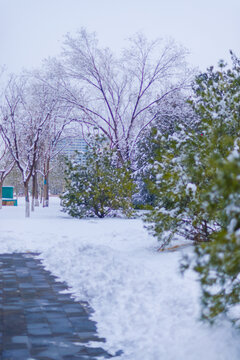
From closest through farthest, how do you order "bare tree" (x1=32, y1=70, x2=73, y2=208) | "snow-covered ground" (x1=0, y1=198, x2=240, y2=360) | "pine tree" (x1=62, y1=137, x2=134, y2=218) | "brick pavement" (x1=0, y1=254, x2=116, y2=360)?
1. "snow-covered ground" (x1=0, y1=198, x2=240, y2=360)
2. "brick pavement" (x1=0, y1=254, x2=116, y2=360)
3. "pine tree" (x1=62, y1=137, x2=134, y2=218)
4. "bare tree" (x1=32, y1=70, x2=73, y2=208)

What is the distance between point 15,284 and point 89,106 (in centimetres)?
1994

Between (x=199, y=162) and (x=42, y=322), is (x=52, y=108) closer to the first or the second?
(x=199, y=162)

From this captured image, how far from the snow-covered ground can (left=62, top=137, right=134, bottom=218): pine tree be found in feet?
21.5

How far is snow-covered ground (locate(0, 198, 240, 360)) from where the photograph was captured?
402 cm

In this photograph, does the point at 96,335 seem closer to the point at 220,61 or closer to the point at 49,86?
the point at 220,61

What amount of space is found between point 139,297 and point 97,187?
11980mm

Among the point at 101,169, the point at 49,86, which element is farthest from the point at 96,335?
the point at 49,86

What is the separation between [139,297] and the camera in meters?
5.63

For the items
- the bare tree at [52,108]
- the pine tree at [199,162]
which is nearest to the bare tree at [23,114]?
the bare tree at [52,108]

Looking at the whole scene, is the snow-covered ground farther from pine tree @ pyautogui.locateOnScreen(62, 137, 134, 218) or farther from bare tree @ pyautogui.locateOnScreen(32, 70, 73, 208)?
bare tree @ pyautogui.locateOnScreen(32, 70, 73, 208)

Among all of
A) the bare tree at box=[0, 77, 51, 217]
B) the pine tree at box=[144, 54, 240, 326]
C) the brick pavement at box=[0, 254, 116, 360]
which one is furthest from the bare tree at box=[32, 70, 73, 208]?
the brick pavement at box=[0, 254, 116, 360]

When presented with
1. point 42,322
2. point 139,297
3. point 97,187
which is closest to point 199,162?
point 139,297

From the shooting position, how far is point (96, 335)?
4.78 metres

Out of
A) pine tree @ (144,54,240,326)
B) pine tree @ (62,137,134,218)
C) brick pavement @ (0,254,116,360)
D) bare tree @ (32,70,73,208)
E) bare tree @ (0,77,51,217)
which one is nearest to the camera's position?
brick pavement @ (0,254,116,360)
